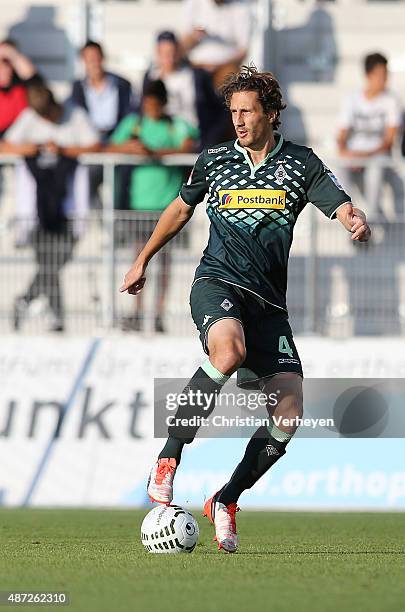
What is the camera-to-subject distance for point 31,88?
47.3 ft

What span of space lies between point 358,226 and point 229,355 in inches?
37.3

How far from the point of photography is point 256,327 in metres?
7.64

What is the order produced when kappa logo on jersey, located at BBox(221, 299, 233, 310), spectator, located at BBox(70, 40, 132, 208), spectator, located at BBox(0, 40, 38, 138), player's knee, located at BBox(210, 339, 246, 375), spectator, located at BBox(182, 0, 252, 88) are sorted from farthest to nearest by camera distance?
spectator, located at BBox(182, 0, 252, 88), spectator, located at BBox(0, 40, 38, 138), spectator, located at BBox(70, 40, 132, 208), kappa logo on jersey, located at BBox(221, 299, 233, 310), player's knee, located at BBox(210, 339, 246, 375)

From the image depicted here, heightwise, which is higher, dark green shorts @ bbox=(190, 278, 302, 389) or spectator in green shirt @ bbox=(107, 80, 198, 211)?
spectator in green shirt @ bbox=(107, 80, 198, 211)

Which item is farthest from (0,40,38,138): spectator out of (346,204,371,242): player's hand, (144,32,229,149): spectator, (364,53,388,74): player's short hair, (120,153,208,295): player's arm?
(346,204,371,242): player's hand

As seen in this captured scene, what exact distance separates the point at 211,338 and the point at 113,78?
7.77 m

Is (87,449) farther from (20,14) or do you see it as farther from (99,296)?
(20,14)

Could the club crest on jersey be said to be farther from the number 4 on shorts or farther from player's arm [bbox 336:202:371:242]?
the number 4 on shorts

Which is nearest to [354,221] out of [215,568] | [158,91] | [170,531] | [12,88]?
[170,531]

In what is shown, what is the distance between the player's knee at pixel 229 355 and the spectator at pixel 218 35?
8.15m

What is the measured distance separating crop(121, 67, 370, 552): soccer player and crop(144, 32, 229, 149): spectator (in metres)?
6.45

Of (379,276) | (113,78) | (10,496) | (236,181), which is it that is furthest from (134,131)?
(236,181)

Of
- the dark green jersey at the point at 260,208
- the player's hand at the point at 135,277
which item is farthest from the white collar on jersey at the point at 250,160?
the player's hand at the point at 135,277

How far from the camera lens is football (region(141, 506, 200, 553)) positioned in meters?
7.35
